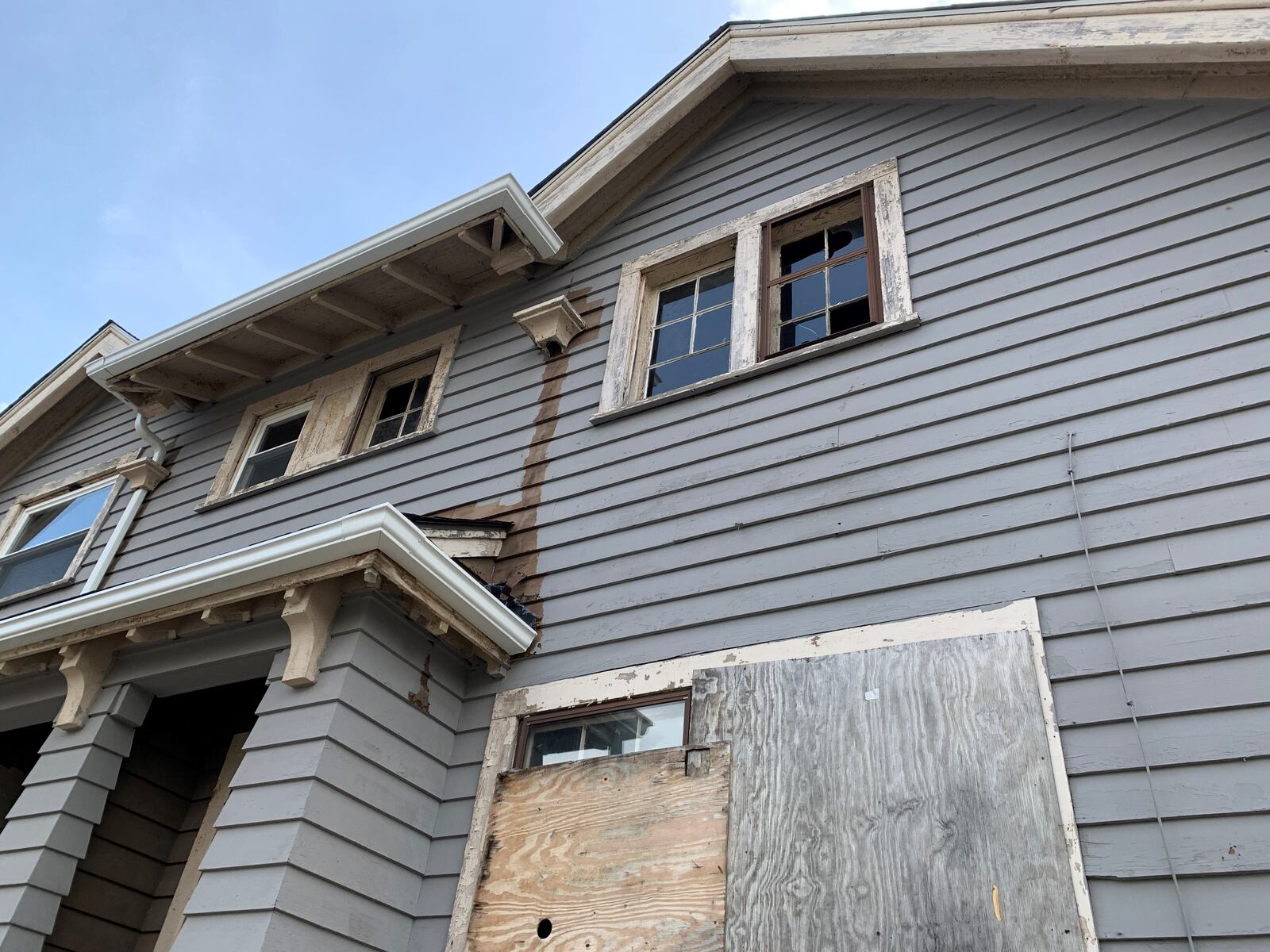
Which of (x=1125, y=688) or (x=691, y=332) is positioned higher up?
(x=691, y=332)

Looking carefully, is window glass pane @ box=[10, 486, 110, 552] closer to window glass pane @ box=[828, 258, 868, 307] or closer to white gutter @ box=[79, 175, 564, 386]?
white gutter @ box=[79, 175, 564, 386]

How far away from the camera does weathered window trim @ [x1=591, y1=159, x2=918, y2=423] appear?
5.34 m

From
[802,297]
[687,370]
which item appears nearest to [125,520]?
[687,370]

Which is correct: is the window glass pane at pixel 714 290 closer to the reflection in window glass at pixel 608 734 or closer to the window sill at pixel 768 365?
the window sill at pixel 768 365

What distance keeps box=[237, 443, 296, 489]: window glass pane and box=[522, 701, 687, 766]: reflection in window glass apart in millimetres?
4208

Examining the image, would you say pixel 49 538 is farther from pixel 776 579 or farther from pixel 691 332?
pixel 776 579

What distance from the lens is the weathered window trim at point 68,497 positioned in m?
8.71

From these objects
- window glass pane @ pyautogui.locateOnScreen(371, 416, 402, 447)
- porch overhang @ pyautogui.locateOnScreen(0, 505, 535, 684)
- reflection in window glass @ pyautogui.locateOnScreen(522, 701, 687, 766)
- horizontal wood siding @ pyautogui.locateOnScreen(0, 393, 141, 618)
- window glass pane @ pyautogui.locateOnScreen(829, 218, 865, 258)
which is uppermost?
horizontal wood siding @ pyautogui.locateOnScreen(0, 393, 141, 618)

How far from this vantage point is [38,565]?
9.30 metres

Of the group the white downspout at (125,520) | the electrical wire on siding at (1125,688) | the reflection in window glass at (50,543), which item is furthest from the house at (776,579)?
the reflection in window glass at (50,543)

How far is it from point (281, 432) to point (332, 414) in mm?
834

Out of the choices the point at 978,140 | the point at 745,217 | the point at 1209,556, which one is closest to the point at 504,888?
the point at 1209,556

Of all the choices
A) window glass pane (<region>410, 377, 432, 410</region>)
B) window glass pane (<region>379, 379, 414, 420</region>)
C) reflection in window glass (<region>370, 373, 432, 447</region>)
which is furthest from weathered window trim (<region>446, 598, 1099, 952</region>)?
window glass pane (<region>379, 379, 414, 420</region>)

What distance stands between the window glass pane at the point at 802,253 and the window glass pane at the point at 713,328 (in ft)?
1.49
